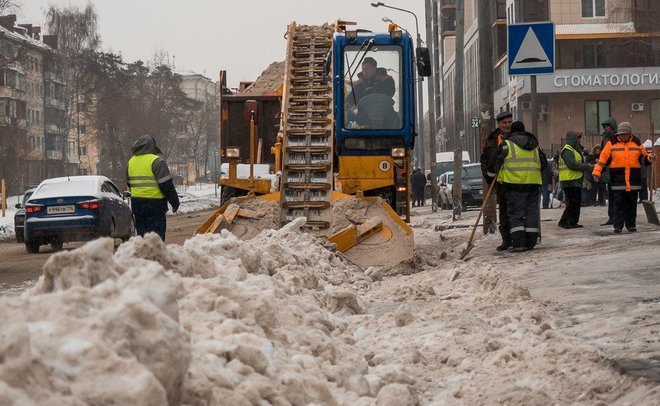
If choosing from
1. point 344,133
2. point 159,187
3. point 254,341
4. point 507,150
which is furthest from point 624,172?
point 254,341

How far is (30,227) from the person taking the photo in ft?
71.8

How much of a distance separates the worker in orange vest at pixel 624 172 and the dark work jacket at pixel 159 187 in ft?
21.5

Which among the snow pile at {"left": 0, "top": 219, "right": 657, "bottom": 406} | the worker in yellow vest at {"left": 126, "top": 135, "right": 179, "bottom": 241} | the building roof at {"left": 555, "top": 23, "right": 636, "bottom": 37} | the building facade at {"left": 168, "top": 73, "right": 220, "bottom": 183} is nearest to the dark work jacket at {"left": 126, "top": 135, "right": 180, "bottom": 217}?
the worker in yellow vest at {"left": 126, "top": 135, "right": 179, "bottom": 241}

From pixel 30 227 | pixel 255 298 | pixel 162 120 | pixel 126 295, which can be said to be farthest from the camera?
pixel 162 120

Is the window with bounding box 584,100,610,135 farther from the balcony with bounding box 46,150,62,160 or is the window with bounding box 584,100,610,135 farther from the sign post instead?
the balcony with bounding box 46,150,62,160

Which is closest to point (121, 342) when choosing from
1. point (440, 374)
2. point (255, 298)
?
point (255, 298)

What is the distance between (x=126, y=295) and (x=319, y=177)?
453 inches

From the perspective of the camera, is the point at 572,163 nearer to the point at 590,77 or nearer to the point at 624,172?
the point at 624,172

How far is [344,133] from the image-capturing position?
654 inches

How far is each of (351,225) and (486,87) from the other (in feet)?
18.6

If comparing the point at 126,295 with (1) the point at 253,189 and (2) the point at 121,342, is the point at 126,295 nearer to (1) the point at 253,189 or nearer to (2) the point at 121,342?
(2) the point at 121,342

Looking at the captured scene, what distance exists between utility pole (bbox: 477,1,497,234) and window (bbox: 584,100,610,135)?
41.5 m

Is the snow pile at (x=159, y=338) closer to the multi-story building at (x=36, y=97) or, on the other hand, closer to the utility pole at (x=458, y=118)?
the utility pole at (x=458, y=118)

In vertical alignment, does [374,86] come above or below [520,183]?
above
